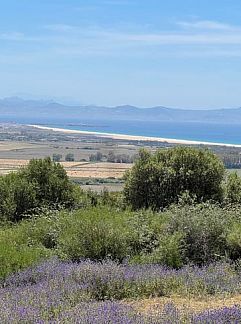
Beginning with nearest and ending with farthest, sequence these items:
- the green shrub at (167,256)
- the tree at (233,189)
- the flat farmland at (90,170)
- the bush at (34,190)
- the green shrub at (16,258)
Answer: the green shrub at (16,258) → the green shrub at (167,256) → the bush at (34,190) → the tree at (233,189) → the flat farmland at (90,170)

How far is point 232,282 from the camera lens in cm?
655

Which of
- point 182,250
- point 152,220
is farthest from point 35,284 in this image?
point 152,220

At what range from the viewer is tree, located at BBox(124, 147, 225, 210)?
665 inches

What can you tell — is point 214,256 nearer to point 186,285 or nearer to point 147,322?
point 186,285

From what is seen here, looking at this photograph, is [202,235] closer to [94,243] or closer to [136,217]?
[94,243]

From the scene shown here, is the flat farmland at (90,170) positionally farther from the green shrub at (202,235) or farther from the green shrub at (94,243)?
the green shrub at (94,243)

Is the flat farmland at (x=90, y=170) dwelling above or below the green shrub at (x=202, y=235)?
below

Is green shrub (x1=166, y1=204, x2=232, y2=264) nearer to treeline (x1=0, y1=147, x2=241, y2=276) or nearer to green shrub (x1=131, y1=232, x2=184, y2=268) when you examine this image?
treeline (x1=0, y1=147, x2=241, y2=276)

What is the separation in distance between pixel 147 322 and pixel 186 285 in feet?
7.12

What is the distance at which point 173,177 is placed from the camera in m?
17.0

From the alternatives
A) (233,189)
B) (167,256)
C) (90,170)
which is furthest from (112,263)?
(90,170)

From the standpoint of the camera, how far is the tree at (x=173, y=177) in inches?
665

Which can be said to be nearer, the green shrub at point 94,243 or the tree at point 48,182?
the green shrub at point 94,243

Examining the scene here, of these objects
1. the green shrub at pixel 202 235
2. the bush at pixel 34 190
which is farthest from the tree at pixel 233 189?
the green shrub at pixel 202 235
